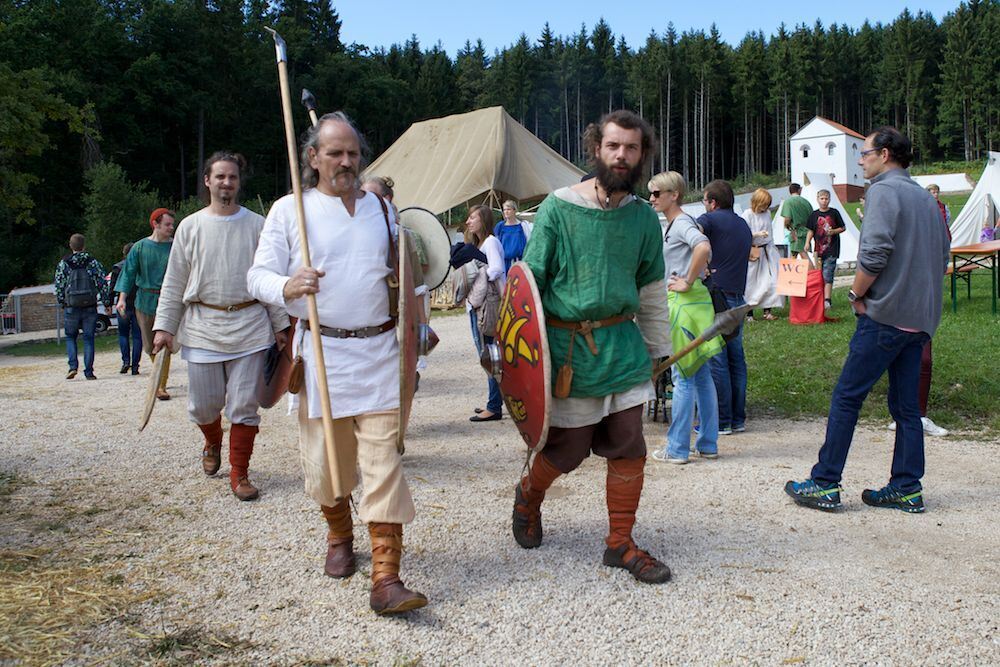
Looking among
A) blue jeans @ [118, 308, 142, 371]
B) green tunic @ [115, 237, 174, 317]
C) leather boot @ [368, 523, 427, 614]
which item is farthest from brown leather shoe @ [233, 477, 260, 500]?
blue jeans @ [118, 308, 142, 371]

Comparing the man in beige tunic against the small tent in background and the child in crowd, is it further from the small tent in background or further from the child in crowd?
the small tent in background

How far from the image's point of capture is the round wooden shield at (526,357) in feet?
10.5

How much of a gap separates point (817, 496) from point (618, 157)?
7.02ft

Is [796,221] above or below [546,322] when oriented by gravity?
above

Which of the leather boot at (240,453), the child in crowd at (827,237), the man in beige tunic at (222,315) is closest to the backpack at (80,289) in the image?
the man in beige tunic at (222,315)

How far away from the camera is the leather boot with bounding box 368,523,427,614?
2.96 meters

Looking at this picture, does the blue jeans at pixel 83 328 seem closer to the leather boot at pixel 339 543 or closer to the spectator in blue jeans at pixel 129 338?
the spectator in blue jeans at pixel 129 338

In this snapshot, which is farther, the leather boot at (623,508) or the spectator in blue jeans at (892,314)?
the spectator in blue jeans at (892,314)

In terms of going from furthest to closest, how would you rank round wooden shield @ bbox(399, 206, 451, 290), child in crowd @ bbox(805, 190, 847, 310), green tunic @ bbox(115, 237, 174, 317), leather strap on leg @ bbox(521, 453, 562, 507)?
child in crowd @ bbox(805, 190, 847, 310) → green tunic @ bbox(115, 237, 174, 317) → round wooden shield @ bbox(399, 206, 451, 290) → leather strap on leg @ bbox(521, 453, 562, 507)

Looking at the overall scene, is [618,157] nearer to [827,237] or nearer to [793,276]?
[793,276]

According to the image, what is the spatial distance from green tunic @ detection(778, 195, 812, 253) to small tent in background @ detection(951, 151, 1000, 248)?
20.5 ft

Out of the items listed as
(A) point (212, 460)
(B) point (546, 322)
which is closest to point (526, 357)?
(B) point (546, 322)

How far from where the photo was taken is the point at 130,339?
10883 millimetres

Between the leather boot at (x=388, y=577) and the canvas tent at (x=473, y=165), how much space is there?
14985 millimetres
